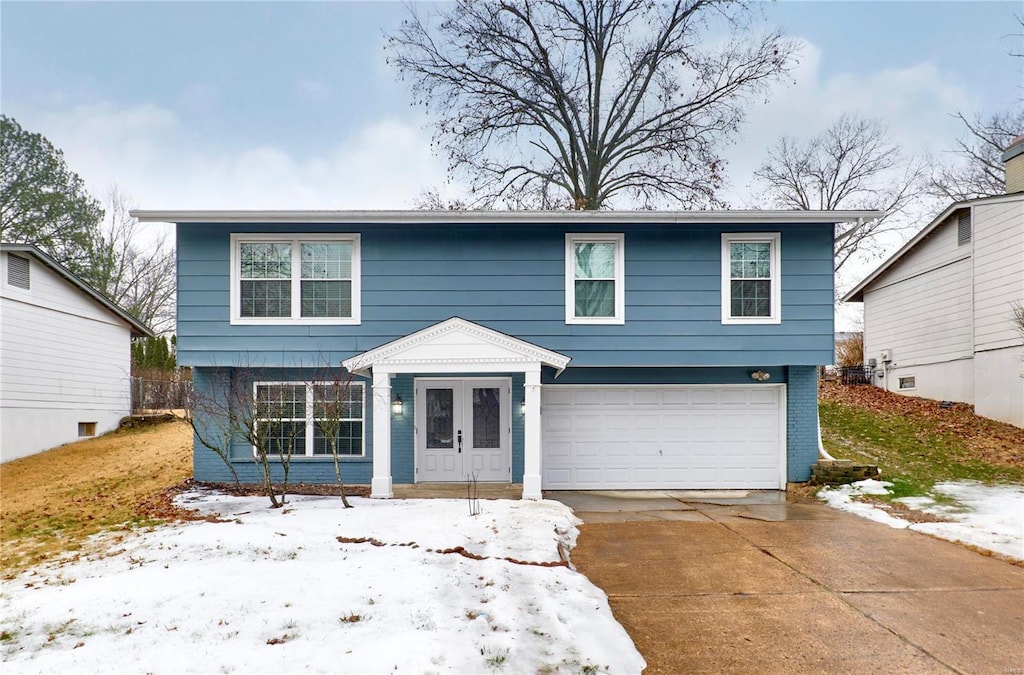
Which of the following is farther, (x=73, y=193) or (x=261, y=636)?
(x=73, y=193)

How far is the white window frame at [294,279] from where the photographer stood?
10742mm

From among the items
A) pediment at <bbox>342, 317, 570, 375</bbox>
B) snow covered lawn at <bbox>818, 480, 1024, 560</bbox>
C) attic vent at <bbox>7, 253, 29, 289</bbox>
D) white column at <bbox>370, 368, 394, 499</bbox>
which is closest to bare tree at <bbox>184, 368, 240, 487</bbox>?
white column at <bbox>370, 368, 394, 499</bbox>

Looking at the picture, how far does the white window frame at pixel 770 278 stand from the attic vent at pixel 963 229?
24.8 ft

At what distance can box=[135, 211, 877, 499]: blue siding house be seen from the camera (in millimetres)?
10711

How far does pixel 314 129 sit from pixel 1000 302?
19.8 metres

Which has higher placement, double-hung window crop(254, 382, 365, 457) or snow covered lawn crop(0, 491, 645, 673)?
double-hung window crop(254, 382, 365, 457)

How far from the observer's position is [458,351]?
9.67 metres

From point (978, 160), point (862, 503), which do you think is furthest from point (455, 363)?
point (978, 160)

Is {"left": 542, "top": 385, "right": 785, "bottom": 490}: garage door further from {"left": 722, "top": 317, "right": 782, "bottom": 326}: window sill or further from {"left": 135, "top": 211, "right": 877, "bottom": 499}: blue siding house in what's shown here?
{"left": 722, "top": 317, "right": 782, "bottom": 326}: window sill

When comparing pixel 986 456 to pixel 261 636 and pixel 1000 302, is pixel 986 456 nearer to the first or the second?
pixel 1000 302

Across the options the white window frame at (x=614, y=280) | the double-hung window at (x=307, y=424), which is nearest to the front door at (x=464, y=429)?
the double-hung window at (x=307, y=424)

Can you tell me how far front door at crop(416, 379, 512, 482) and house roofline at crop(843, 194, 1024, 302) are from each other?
39.5 feet

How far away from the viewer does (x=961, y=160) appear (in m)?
23.6

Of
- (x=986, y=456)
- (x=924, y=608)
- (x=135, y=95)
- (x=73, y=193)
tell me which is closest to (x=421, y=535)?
(x=924, y=608)
